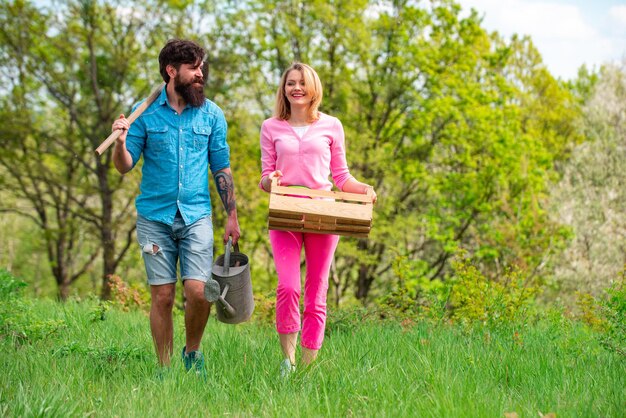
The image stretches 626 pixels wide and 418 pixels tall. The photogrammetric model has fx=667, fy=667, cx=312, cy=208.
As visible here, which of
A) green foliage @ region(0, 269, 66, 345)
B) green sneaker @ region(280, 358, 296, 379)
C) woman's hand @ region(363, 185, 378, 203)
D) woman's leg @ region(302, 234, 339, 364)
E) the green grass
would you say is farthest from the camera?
green foliage @ region(0, 269, 66, 345)

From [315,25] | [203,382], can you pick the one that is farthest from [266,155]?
[315,25]

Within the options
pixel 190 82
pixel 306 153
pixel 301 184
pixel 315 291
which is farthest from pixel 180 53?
pixel 315 291

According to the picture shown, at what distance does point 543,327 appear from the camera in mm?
5875

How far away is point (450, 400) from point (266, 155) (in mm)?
1973

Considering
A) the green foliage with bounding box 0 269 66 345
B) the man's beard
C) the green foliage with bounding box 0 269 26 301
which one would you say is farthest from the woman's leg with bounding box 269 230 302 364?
the green foliage with bounding box 0 269 26 301

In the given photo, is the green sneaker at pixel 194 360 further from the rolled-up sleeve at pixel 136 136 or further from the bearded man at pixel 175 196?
the rolled-up sleeve at pixel 136 136

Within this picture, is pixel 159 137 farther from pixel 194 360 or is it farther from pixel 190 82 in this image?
pixel 194 360

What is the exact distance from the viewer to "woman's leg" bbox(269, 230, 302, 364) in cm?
408

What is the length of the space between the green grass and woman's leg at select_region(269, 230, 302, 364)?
27 cm

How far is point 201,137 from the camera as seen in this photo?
4.27 meters

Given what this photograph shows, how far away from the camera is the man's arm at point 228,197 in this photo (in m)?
4.27

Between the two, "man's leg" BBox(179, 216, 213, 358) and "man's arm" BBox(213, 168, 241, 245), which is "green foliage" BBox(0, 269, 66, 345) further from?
"man's arm" BBox(213, 168, 241, 245)

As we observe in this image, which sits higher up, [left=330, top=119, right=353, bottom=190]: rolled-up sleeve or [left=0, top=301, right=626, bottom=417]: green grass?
[left=330, top=119, right=353, bottom=190]: rolled-up sleeve

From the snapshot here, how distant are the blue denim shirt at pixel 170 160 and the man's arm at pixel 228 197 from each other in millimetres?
128
